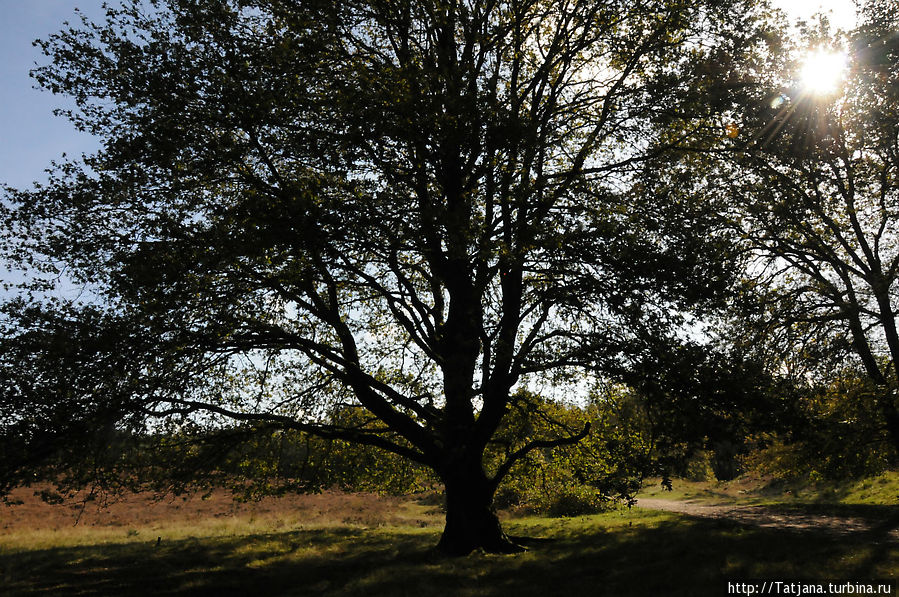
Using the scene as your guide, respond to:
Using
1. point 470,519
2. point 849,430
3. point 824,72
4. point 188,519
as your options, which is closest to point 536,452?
point 470,519

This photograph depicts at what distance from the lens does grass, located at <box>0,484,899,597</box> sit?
10.1 meters

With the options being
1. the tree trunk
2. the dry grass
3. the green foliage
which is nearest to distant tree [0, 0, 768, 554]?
the tree trunk

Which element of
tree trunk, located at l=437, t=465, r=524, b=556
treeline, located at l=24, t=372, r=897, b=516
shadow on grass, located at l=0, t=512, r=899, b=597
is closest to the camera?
shadow on grass, located at l=0, t=512, r=899, b=597

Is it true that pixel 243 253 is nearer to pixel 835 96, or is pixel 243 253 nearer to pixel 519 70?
pixel 519 70

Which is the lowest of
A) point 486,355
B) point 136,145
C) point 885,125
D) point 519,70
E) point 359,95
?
point 486,355

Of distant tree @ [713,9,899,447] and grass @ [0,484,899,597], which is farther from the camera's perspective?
distant tree @ [713,9,899,447]

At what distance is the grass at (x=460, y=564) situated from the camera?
33.0 ft

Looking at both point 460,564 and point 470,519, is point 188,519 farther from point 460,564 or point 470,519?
point 460,564

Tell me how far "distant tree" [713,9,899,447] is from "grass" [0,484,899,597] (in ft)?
22.5

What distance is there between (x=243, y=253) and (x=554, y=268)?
6966 mm

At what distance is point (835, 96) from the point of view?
59.1 ft

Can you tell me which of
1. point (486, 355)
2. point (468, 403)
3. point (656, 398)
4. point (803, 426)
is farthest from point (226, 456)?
point (803, 426)

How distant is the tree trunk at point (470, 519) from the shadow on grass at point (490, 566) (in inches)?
27.7

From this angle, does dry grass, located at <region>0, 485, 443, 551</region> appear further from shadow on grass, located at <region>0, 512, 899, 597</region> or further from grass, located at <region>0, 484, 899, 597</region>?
shadow on grass, located at <region>0, 512, 899, 597</region>
